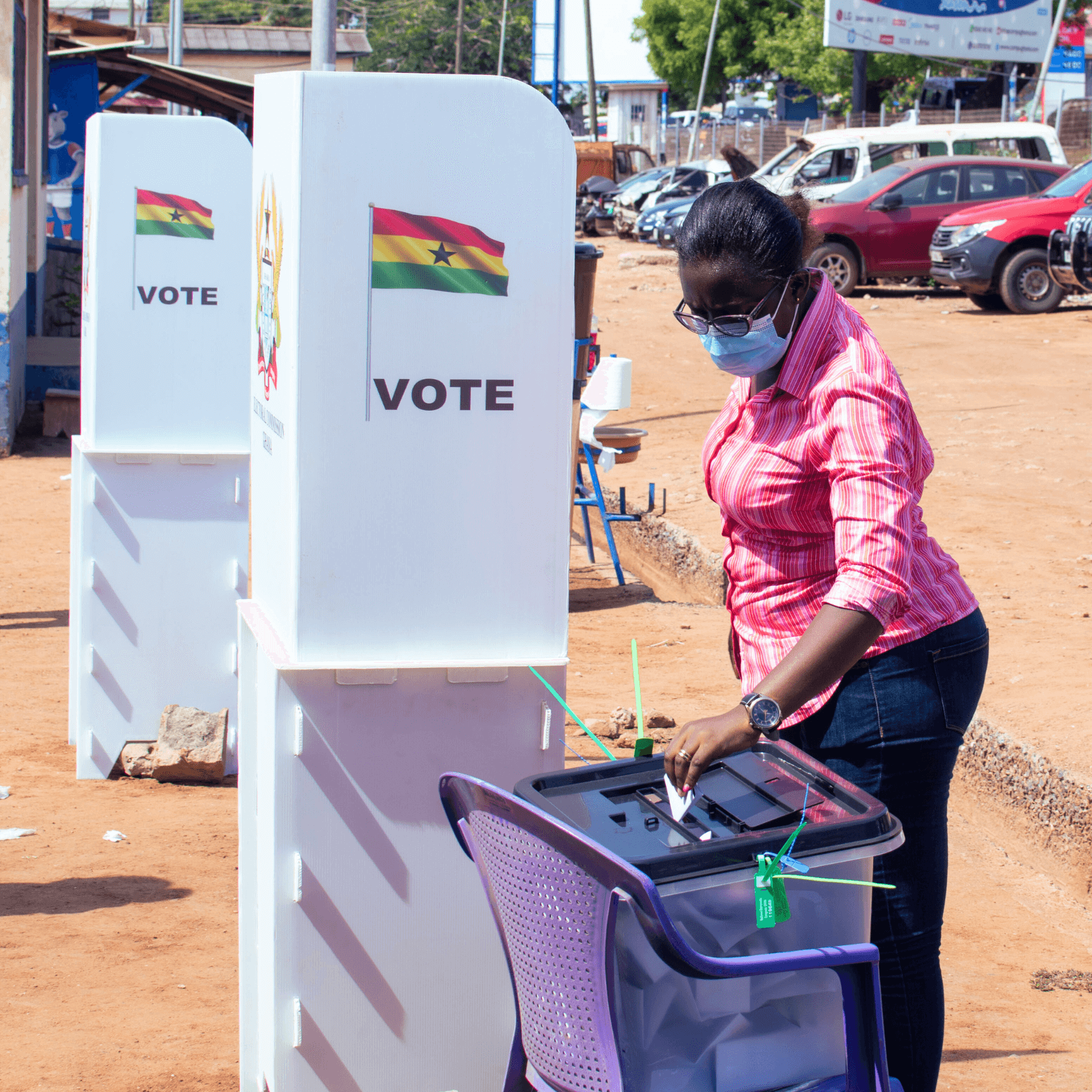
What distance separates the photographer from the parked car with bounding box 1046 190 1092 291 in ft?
46.9

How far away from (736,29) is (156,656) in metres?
49.0

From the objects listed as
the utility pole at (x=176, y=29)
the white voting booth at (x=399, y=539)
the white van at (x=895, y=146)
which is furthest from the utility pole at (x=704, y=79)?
the white voting booth at (x=399, y=539)

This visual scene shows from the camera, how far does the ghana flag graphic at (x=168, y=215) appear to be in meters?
5.11

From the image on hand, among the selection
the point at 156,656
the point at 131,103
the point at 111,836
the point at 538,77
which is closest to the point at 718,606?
the point at 156,656

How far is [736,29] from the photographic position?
49.7 m

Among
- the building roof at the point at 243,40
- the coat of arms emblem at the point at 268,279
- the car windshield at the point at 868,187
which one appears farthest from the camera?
the building roof at the point at 243,40

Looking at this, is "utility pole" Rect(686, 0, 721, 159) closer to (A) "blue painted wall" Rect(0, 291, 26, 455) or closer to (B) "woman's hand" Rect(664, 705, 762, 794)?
(A) "blue painted wall" Rect(0, 291, 26, 455)

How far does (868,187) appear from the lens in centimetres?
1889

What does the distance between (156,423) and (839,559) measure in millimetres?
3749

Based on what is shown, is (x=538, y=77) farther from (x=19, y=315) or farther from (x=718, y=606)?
(x=718, y=606)

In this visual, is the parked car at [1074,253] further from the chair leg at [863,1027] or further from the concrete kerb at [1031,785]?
the chair leg at [863,1027]

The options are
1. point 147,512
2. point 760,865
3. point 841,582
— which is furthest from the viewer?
point 147,512

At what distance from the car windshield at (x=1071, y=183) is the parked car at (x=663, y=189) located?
11468mm

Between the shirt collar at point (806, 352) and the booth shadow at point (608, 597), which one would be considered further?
the booth shadow at point (608, 597)
